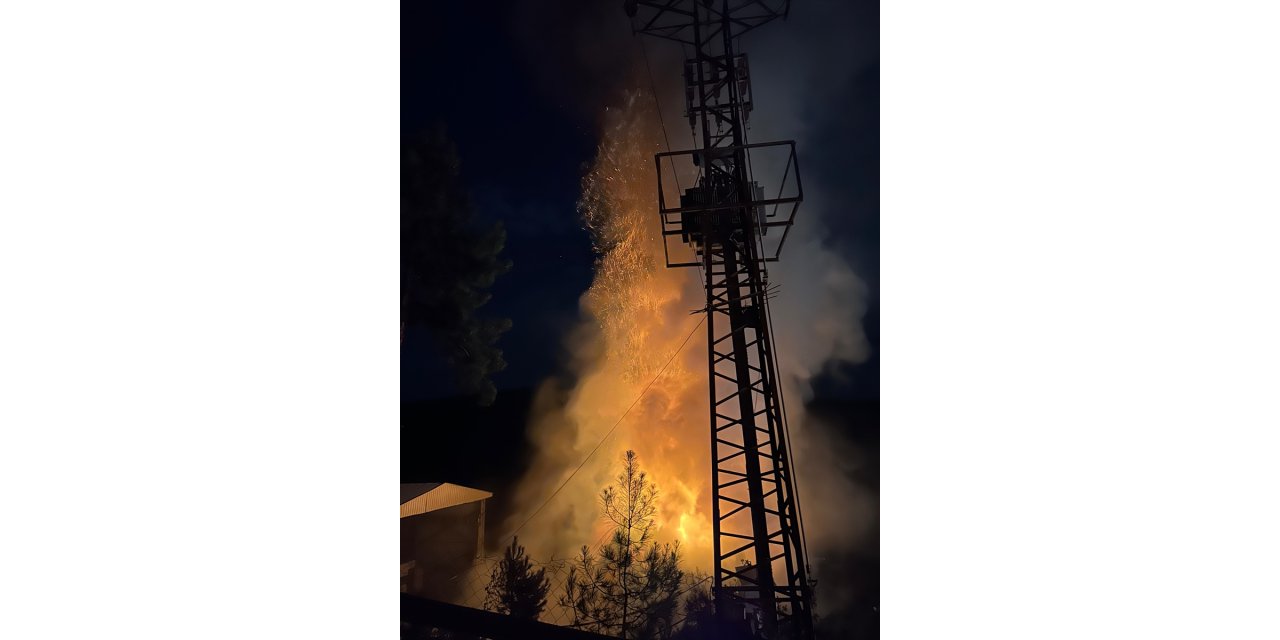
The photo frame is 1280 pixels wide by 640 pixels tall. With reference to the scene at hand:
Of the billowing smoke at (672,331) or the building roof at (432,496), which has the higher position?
the billowing smoke at (672,331)

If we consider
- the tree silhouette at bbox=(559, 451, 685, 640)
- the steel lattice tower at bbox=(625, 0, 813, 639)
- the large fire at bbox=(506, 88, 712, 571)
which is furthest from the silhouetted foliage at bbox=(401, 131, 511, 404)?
the steel lattice tower at bbox=(625, 0, 813, 639)

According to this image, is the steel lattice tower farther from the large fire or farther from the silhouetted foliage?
the silhouetted foliage

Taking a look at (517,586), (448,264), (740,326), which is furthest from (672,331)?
(517,586)

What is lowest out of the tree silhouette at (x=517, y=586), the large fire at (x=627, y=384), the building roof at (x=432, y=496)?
the tree silhouette at (x=517, y=586)

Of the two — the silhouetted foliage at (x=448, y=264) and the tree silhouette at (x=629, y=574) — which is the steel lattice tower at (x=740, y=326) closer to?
the tree silhouette at (x=629, y=574)

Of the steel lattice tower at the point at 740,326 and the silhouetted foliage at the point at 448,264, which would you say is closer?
the steel lattice tower at the point at 740,326

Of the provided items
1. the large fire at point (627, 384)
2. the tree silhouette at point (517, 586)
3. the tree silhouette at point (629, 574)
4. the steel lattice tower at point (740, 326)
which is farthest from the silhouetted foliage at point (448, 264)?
the steel lattice tower at point (740, 326)

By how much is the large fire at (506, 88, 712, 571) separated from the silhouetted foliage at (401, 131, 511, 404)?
15.7 inches

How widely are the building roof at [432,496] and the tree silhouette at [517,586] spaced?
1.04 ft

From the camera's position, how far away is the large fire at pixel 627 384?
122 inches

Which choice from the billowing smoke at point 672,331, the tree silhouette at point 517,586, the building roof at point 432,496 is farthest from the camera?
the building roof at point 432,496
